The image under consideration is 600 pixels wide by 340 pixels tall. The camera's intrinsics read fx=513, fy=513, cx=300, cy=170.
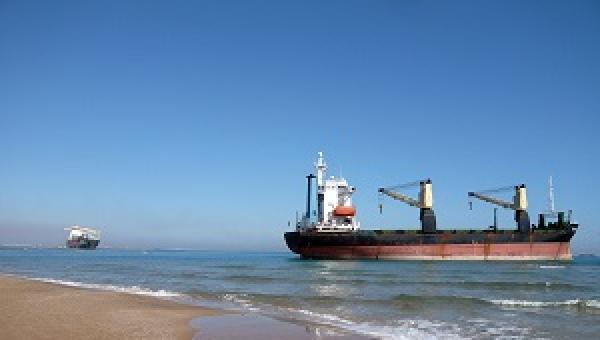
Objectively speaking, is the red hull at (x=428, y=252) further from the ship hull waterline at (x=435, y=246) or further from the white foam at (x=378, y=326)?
the white foam at (x=378, y=326)

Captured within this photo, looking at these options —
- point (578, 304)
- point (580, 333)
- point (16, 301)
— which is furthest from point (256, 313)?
point (578, 304)

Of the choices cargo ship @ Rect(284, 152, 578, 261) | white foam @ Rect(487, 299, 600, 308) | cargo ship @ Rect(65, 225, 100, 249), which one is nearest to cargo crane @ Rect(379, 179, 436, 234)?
cargo ship @ Rect(284, 152, 578, 261)

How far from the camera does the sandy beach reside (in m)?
9.95

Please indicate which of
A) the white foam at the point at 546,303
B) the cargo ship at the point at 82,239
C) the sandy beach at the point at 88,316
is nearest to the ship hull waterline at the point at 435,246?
the white foam at the point at 546,303

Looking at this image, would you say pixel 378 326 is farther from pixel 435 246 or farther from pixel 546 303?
pixel 435 246

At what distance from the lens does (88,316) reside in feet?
40.6

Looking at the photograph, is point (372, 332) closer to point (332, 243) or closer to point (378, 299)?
point (378, 299)

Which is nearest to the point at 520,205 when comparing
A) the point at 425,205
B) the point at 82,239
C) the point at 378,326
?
the point at 425,205

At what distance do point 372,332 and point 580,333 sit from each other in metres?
5.71

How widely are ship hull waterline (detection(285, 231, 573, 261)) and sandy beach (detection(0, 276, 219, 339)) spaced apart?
46.7m

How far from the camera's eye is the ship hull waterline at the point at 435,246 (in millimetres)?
62812

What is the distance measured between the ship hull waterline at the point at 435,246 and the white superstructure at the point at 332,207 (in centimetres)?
300

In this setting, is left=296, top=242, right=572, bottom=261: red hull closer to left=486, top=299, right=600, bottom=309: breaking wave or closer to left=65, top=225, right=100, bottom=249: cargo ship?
left=486, top=299, right=600, bottom=309: breaking wave

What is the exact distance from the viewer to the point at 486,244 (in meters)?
63.1
